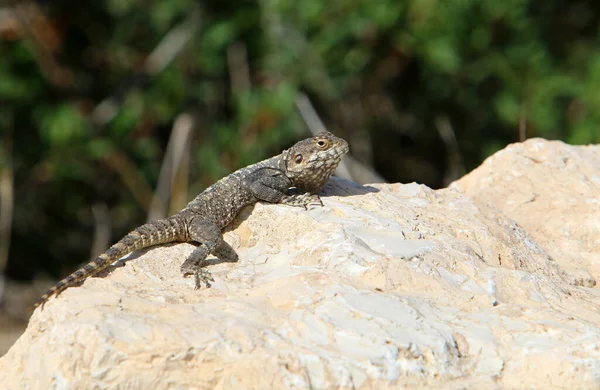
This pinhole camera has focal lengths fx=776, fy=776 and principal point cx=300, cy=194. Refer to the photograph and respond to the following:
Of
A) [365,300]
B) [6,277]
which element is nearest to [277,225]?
[365,300]

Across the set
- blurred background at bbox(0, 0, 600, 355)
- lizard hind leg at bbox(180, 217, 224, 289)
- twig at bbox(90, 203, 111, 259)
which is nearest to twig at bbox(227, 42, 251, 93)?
blurred background at bbox(0, 0, 600, 355)

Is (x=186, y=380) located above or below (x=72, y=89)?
below

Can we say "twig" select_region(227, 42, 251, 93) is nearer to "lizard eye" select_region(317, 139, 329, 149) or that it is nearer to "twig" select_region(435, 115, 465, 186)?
"twig" select_region(435, 115, 465, 186)

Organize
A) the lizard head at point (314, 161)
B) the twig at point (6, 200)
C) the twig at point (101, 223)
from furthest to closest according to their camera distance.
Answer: the twig at point (101, 223) → the twig at point (6, 200) → the lizard head at point (314, 161)

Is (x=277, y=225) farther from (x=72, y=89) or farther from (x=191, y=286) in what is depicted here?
(x=72, y=89)

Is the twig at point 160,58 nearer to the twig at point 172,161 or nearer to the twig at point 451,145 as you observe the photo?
the twig at point 172,161

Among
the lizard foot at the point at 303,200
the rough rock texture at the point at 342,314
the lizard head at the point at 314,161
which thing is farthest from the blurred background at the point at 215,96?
the rough rock texture at the point at 342,314
